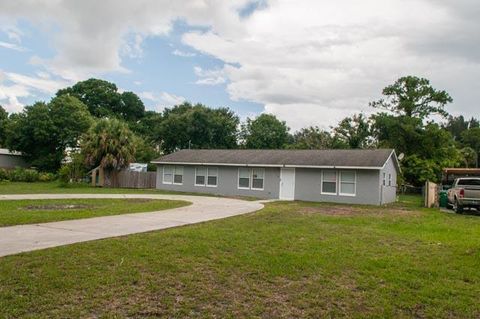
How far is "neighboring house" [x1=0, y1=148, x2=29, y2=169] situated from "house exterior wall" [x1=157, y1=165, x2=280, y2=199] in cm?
2624

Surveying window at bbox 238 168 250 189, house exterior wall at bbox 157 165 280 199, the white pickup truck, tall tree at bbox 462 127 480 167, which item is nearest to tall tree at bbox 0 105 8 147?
house exterior wall at bbox 157 165 280 199

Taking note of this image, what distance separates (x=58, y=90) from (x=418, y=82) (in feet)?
163

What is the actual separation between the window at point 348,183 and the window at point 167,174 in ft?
43.8

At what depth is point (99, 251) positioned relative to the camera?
7355mm

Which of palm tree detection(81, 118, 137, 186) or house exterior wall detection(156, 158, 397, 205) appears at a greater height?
palm tree detection(81, 118, 137, 186)

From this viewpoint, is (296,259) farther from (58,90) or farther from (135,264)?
(58,90)

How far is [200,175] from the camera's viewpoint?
2973 cm

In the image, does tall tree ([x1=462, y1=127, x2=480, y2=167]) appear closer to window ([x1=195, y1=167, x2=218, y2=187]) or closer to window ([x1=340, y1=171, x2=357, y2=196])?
window ([x1=340, y1=171, x2=357, y2=196])

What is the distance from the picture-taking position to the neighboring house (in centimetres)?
4885

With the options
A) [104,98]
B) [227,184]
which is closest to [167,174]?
[227,184]

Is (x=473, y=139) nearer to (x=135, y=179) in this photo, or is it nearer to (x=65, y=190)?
(x=135, y=179)

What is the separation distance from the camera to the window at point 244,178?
27422 millimetres

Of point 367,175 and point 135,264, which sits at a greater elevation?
point 367,175

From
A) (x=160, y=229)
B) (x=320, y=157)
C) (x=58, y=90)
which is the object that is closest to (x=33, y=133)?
(x=58, y=90)
